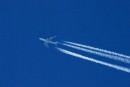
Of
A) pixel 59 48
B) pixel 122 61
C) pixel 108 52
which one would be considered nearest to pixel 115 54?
pixel 108 52

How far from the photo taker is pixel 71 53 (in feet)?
34.5

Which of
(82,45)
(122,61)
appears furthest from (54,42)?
(122,61)

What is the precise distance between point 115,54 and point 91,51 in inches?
26.9

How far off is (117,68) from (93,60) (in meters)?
0.68

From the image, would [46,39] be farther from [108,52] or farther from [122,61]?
[122,61]

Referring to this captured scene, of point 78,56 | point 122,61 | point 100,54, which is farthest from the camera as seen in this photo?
point 78,56

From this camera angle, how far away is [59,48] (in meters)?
10.5

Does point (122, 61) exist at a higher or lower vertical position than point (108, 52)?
lower

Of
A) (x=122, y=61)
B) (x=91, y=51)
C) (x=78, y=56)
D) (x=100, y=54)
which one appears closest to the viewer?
(x=122, y=61)

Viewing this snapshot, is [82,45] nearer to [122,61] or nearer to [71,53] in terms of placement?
[71,53]

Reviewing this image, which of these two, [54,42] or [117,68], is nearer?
[117,68]

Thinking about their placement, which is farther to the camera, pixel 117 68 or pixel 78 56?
pixel 78 56

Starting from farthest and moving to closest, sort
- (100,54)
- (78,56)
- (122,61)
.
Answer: (78,56) → (100,54) → (122,61)

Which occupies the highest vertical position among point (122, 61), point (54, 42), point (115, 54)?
point (54, 42)
